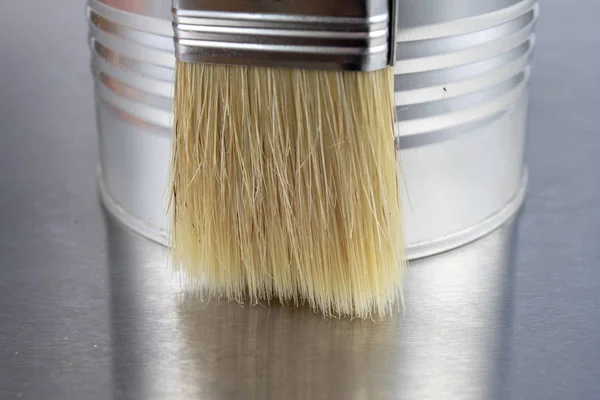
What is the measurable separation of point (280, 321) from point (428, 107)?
0.28m

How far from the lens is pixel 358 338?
3.09 feet

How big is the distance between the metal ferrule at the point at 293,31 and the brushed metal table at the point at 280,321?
10.7 inches

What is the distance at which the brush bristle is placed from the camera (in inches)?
36.0

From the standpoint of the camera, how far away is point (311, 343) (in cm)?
93

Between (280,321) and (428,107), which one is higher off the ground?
(428,107)

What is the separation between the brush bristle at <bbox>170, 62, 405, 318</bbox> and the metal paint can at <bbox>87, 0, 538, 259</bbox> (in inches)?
3.4

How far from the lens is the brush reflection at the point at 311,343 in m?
0.87

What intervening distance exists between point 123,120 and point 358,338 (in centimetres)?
40

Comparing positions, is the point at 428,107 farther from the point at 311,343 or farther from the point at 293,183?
the point at 311,343

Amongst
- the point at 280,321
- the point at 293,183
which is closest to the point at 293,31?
the point at 293,183

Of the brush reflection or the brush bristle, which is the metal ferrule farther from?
the brush reflection

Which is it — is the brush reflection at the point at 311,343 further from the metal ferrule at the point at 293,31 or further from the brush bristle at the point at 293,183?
the metal ferrule at the point at 293,31

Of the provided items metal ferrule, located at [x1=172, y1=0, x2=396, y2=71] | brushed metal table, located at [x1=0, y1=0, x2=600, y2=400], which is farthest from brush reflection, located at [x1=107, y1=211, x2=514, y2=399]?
metal ferrule, located at [x1=172, y1=0, x2=396, y2=71]

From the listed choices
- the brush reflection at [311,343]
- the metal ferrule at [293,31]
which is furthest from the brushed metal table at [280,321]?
the metal ferrule at [293,31]
